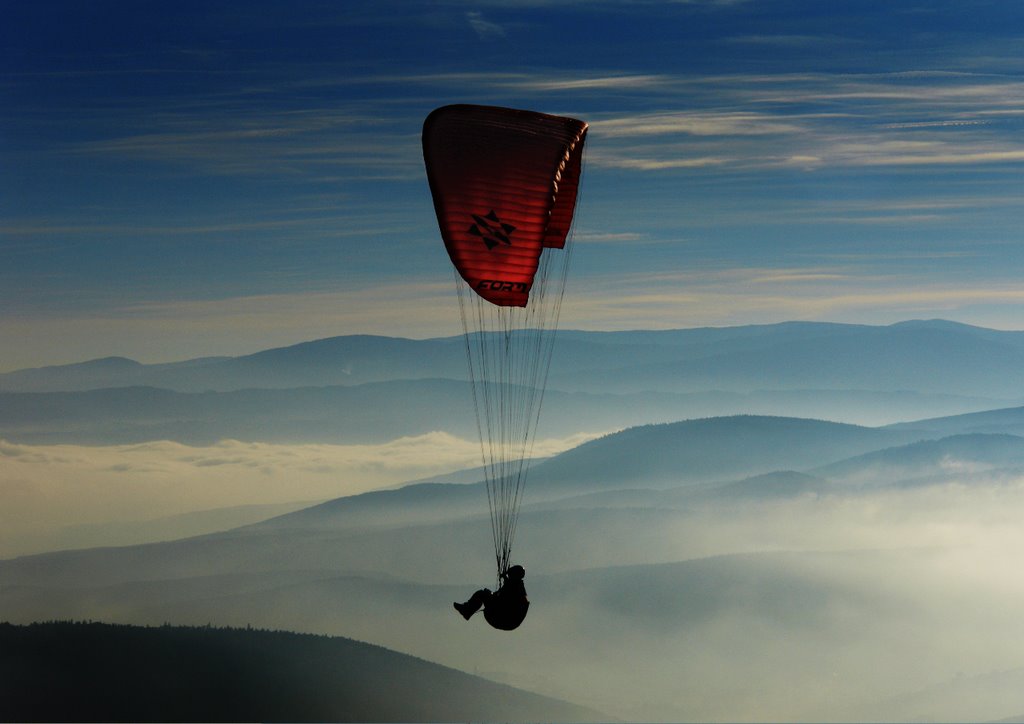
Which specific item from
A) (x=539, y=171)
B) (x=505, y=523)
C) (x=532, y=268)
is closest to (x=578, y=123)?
(x=539, y=171)

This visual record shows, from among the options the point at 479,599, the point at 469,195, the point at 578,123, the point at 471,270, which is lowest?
the point at 479,599

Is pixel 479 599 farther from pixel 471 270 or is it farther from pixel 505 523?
pixel 471 270

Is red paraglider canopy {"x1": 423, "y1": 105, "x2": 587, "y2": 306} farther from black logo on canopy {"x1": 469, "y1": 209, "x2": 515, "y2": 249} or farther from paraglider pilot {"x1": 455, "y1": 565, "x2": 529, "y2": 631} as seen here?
paraglider pilot {"x1": 455, "y1": 565, "x2": 529, "y2": 631}

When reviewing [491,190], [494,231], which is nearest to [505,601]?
[494,231]

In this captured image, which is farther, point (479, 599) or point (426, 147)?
point (426, 147)

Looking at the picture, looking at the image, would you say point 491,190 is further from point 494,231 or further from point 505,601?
point 505,601
